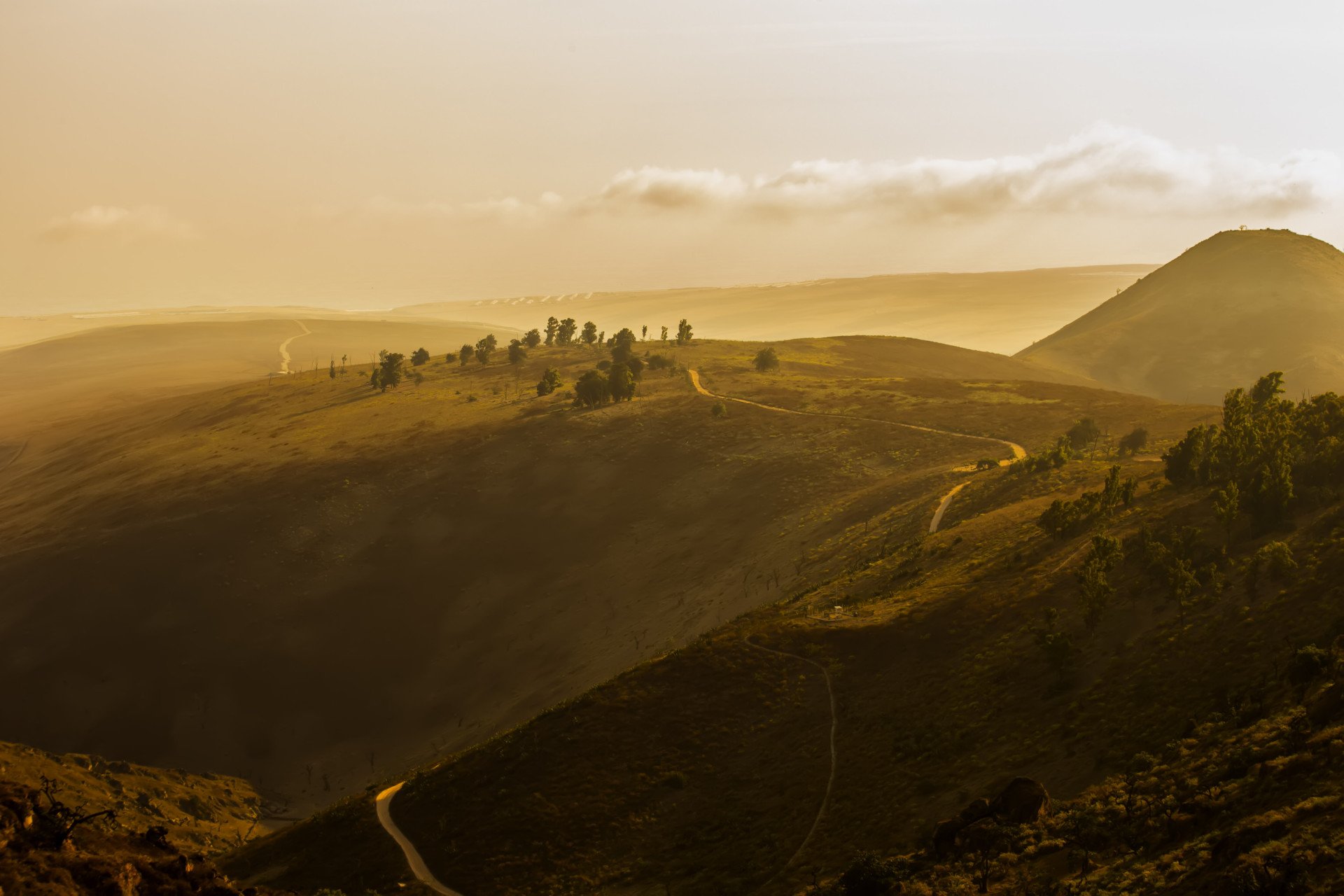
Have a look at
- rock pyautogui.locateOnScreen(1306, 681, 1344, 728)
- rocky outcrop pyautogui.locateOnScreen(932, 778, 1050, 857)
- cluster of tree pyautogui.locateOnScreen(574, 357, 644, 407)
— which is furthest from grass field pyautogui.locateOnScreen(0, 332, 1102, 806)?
rock pyautogui.locateOnScreen(1306, 681, 1344, 728)

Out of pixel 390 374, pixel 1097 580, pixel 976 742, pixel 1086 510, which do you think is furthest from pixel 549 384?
pixel 976 742

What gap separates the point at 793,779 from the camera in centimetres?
4259

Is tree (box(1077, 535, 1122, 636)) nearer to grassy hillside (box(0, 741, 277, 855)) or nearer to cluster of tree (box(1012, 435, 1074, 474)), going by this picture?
cluster of tree (box(1012, 435, 1074, 474))

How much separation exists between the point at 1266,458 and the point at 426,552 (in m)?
75.3

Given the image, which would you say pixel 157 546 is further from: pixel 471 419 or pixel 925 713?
pixel 925 713

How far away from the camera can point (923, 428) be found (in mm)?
105125

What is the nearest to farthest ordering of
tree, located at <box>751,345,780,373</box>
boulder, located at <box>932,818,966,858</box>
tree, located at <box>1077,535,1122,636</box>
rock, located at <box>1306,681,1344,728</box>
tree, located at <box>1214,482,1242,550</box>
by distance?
rock, located at <box>1306,681,1344,728</box> → boulder, located at <box>932,818,966,858</box> → tree, located at <box>1077,535,1122,636</box> → tree, located at <box>1214,482,1242,550</box> → tree, located at <box>751,345,780,373</box>

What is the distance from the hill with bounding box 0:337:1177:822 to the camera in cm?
7619

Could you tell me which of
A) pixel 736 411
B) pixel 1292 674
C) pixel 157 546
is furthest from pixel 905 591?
pixel 157 546

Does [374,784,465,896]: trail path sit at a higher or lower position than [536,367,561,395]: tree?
lower

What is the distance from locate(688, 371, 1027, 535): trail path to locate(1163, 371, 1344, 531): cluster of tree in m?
19.1

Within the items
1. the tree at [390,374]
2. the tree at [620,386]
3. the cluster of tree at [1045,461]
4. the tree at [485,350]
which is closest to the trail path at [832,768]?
the cluster of tree at [1045,461]

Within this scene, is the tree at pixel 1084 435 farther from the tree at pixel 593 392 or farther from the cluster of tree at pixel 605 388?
the tree at pixel 593 392

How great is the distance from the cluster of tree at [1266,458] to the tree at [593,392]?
271ft
